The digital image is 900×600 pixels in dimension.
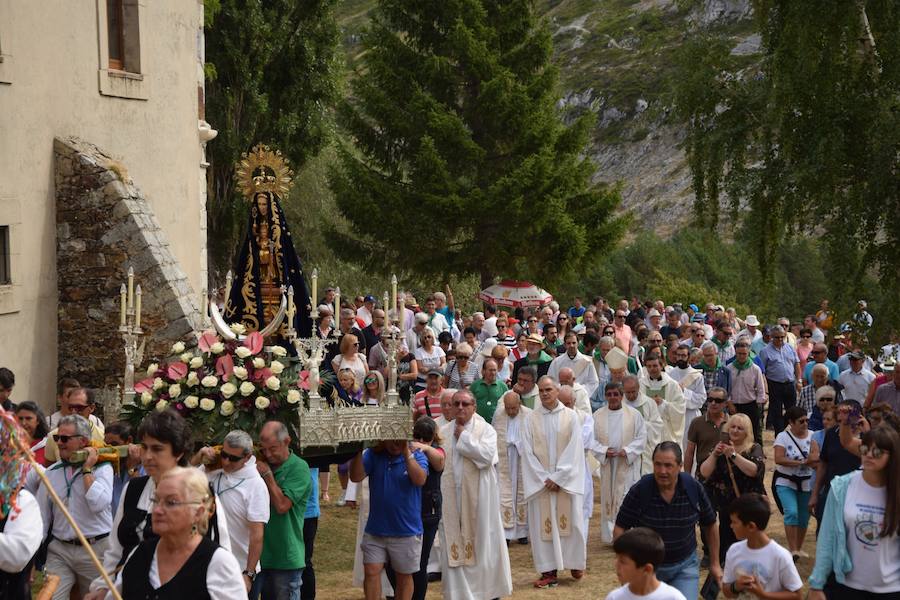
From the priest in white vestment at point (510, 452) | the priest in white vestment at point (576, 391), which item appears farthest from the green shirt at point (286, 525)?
the priest in white vestment at point (576, 391)

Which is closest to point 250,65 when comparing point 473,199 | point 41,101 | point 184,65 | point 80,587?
point 473,199

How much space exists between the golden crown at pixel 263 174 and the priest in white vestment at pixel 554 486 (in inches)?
126

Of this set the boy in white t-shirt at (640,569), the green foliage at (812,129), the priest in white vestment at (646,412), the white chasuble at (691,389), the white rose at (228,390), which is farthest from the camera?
the white chasuble at (691,389)

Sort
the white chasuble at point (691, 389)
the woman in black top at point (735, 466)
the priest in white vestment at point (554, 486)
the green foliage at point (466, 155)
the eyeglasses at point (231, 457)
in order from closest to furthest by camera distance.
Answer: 1. the eyeglasses at point (231, 457)
2. the woman in black top at point (735, 466)
3. the priest in white vestment at point (554, 486)
4. the white chasuble at point (691, 389)
5. the green foliage at point (466, 155)

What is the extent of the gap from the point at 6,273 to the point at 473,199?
20.8m

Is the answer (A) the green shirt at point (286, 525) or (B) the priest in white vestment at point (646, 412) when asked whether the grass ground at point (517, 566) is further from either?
(A) the green shirt at point (286, 525)

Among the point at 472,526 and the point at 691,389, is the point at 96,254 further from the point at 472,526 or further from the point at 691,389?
the point at 691,389

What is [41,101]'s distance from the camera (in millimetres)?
16031

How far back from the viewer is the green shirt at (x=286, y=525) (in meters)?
9.02

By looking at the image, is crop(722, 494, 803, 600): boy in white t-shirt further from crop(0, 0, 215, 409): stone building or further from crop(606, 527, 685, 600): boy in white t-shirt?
crop(0, 0, 215, 409): stone building

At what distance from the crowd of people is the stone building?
98.8 inches

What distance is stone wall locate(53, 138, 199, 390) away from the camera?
15.9m

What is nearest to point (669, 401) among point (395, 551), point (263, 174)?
point (263, 174)

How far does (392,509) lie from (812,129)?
5.83 metres
